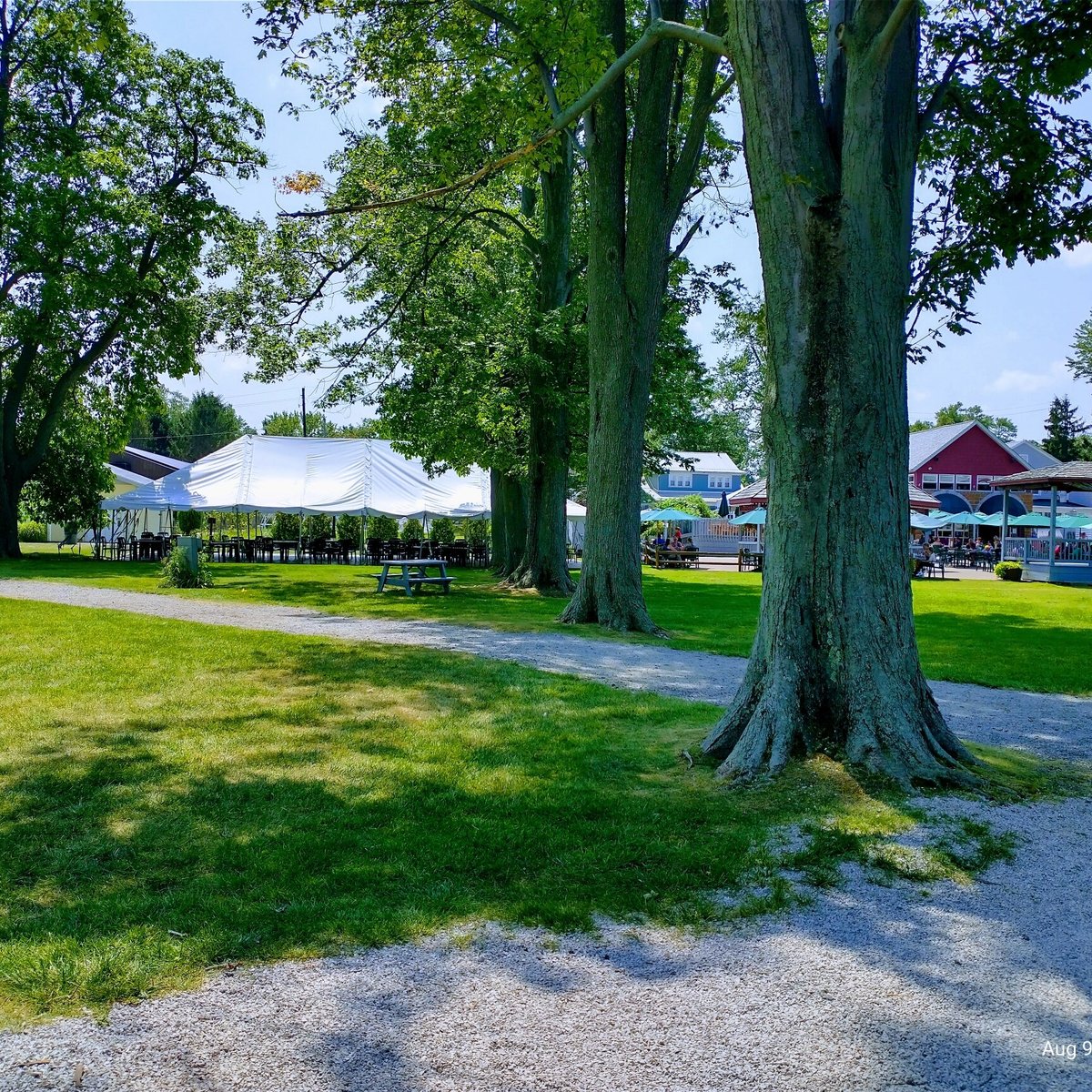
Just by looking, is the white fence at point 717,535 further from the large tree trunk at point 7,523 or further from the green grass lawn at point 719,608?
the large tree trunk at point 7,523

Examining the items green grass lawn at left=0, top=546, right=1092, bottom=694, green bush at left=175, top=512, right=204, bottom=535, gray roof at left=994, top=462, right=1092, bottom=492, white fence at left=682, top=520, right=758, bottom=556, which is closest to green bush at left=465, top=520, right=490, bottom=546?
green grass lawn at left=0, top=546, right=1092, bottom=694

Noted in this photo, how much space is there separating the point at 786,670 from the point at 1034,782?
161 cm

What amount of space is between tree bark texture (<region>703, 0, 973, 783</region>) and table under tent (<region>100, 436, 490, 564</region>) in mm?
23324

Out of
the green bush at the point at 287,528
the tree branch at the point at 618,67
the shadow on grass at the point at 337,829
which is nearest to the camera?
the shadow on grass at the point at 337,829

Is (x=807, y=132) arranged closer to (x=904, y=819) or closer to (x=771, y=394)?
(x=771, y=394)

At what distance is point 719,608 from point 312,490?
16.5 metres

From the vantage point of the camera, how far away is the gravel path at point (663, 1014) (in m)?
2.61

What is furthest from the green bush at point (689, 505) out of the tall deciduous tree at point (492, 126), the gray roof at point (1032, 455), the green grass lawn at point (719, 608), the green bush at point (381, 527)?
the tall deciduous tree at point (492, 126)

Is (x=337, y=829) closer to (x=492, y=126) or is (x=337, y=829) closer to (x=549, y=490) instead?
(x=492, y=126)

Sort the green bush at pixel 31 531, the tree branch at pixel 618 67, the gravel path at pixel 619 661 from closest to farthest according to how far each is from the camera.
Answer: the tree branch at pixel 618 67 → the gravel path at pixel 619 661 → the green bush at pixel 31 531

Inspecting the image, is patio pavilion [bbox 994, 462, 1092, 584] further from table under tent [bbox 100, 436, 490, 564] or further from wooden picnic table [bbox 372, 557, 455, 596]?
wooden picnic table [bbox 372, 557, 455, 596]

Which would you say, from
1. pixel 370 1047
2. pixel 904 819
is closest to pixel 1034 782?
pixel 904 819

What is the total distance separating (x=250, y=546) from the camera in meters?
33.6

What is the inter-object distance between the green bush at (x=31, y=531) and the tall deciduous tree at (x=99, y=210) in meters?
22.6
